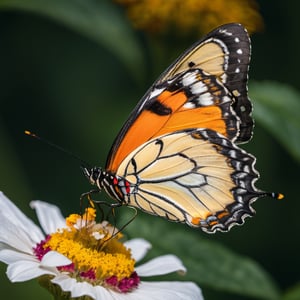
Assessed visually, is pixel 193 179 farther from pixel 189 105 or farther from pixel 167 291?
pixel 167 291

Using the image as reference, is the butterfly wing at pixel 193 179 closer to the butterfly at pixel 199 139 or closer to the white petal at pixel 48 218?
the butterfly at pixel 199 139

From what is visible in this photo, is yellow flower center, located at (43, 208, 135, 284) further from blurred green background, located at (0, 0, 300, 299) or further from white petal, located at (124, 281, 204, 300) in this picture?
blurred green background, located at (0, 0, 300, 299)

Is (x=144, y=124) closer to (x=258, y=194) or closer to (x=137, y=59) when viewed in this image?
(x=258, y=194)

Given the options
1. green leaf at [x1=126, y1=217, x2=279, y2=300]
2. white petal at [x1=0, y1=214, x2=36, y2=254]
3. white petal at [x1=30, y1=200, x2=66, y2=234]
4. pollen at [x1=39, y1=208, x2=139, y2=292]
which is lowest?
green leaf at [x1=126, y1=217, x2=279, y2=300]

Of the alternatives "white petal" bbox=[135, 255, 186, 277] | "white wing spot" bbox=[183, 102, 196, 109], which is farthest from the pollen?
"white wing spot" bbox=[183, 102, 196, 109]

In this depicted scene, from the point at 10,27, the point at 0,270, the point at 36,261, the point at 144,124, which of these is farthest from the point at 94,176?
the point at 10,27

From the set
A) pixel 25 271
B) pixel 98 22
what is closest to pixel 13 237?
pixel 25 271
